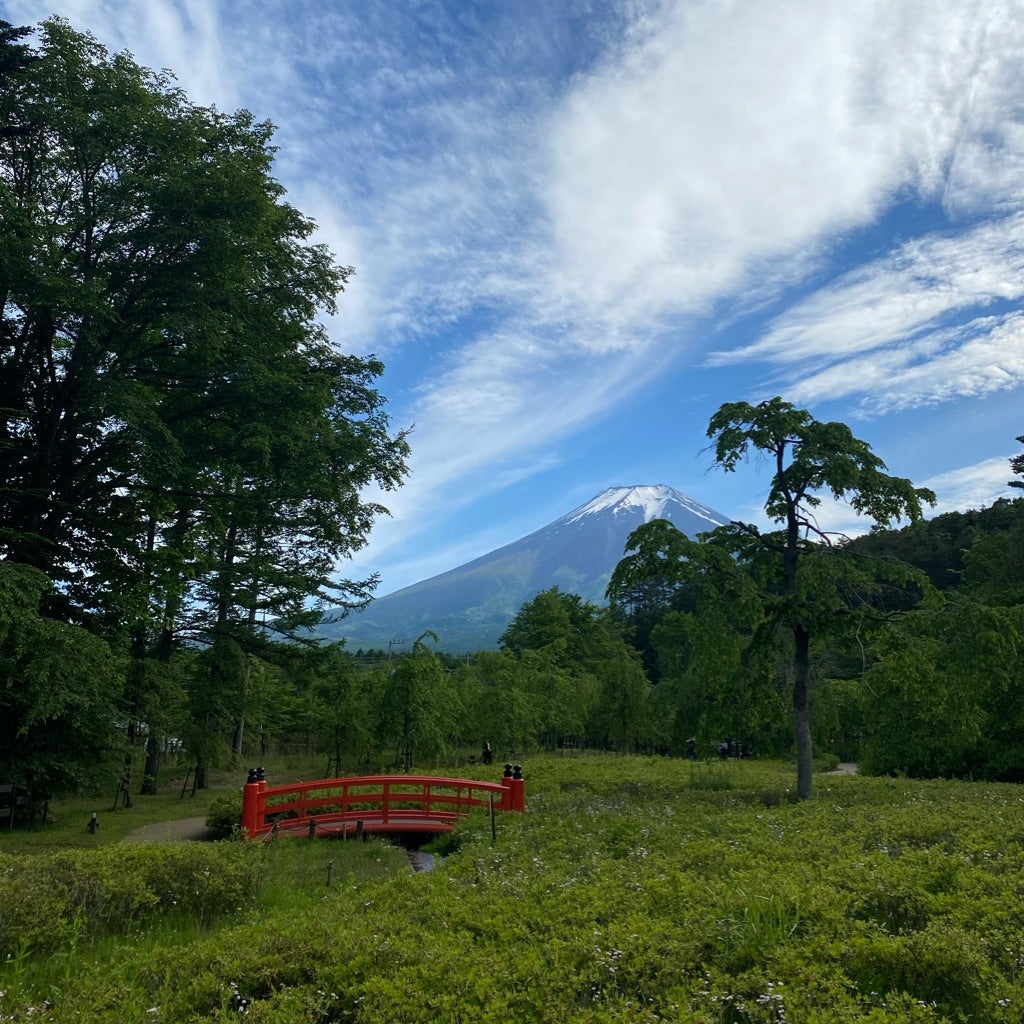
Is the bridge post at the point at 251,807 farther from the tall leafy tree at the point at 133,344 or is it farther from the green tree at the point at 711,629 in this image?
the green tree at the point at 711,629

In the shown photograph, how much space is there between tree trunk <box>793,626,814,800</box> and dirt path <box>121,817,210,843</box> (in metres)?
12.1

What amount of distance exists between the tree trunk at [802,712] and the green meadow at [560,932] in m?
5.15

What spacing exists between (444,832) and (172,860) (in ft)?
24.6

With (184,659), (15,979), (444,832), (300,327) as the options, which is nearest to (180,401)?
(300,327)

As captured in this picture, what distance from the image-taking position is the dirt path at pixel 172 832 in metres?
14.0

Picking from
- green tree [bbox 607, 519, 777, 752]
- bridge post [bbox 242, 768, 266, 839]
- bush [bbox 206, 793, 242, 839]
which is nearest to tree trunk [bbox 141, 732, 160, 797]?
bush [bbox 206, 793, 242, 839]

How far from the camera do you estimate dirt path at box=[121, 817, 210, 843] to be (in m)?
14.0

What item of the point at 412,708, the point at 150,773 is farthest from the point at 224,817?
the point at 412,708

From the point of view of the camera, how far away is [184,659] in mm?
23688

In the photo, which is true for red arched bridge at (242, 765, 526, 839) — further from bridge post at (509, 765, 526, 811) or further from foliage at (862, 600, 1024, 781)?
foliage at (862, 600, 1024, 781)

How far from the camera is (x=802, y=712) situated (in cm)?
1524

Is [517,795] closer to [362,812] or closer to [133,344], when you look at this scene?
[362,812]

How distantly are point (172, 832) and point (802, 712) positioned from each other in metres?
13.4

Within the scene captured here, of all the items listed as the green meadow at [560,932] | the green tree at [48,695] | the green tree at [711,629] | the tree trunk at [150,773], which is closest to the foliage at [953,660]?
the green tree at [711,629]
